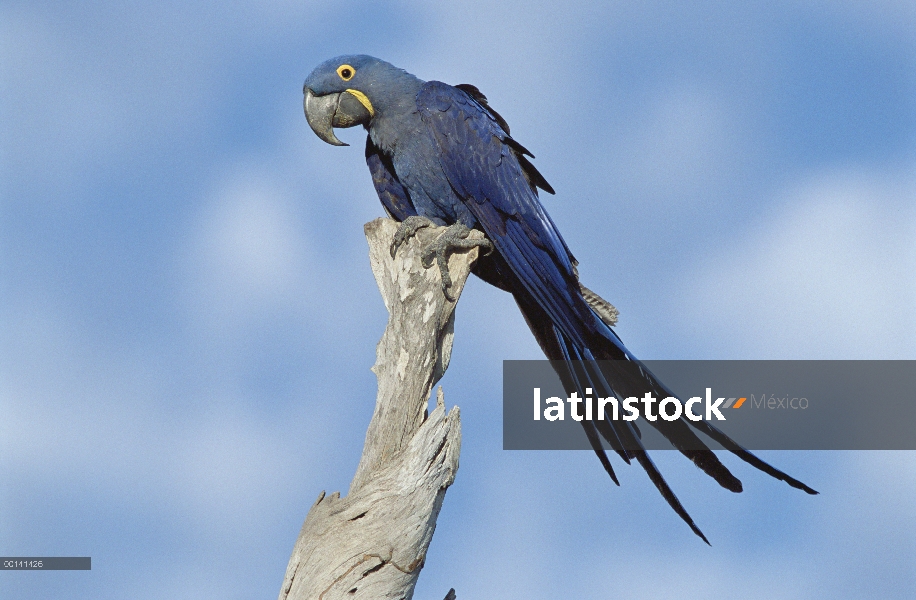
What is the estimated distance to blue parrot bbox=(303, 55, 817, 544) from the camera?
3604mm

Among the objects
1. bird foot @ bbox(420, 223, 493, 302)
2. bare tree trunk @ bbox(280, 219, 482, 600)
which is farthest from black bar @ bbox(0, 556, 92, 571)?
bird foot @ bbox(420, 223, 493, 302)

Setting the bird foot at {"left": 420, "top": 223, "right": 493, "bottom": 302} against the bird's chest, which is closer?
the bird foot at {"left": 420, "top": 223, "right": 493, "bottom": 302}

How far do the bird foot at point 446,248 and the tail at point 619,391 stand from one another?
1.66 feet

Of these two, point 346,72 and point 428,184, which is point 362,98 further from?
point 428,184

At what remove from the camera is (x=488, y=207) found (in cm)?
388

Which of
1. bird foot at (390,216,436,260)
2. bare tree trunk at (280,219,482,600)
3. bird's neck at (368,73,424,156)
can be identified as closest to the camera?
bare tree trunk at (280,219,482,600)

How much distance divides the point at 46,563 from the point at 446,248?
2.61 meters

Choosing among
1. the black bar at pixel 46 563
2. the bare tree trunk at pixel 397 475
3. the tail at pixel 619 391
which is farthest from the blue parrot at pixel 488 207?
the black bar at pixel 46 563

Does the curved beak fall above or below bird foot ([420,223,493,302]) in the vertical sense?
above

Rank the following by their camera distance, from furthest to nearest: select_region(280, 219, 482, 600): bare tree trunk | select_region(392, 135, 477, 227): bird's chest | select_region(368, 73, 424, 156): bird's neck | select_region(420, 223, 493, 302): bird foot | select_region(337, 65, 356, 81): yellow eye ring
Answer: select_region(337, 65, 356, 81): yellow eye ring → select_region(368, 73, 424, 156): bird's neck → select_region(392, 135, 477, 227): bird's chest → select_region(420, 223, 493, 302): bird foot → select_region(280, 219, 482, 600): bare tree trunk

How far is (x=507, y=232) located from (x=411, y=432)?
1.21m

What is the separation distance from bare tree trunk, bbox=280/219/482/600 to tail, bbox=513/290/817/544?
0.70 m

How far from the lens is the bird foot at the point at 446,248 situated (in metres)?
3.47

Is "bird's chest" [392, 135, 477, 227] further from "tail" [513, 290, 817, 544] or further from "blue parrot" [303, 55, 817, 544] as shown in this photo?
"tail" [513, 290, 817, 544]
